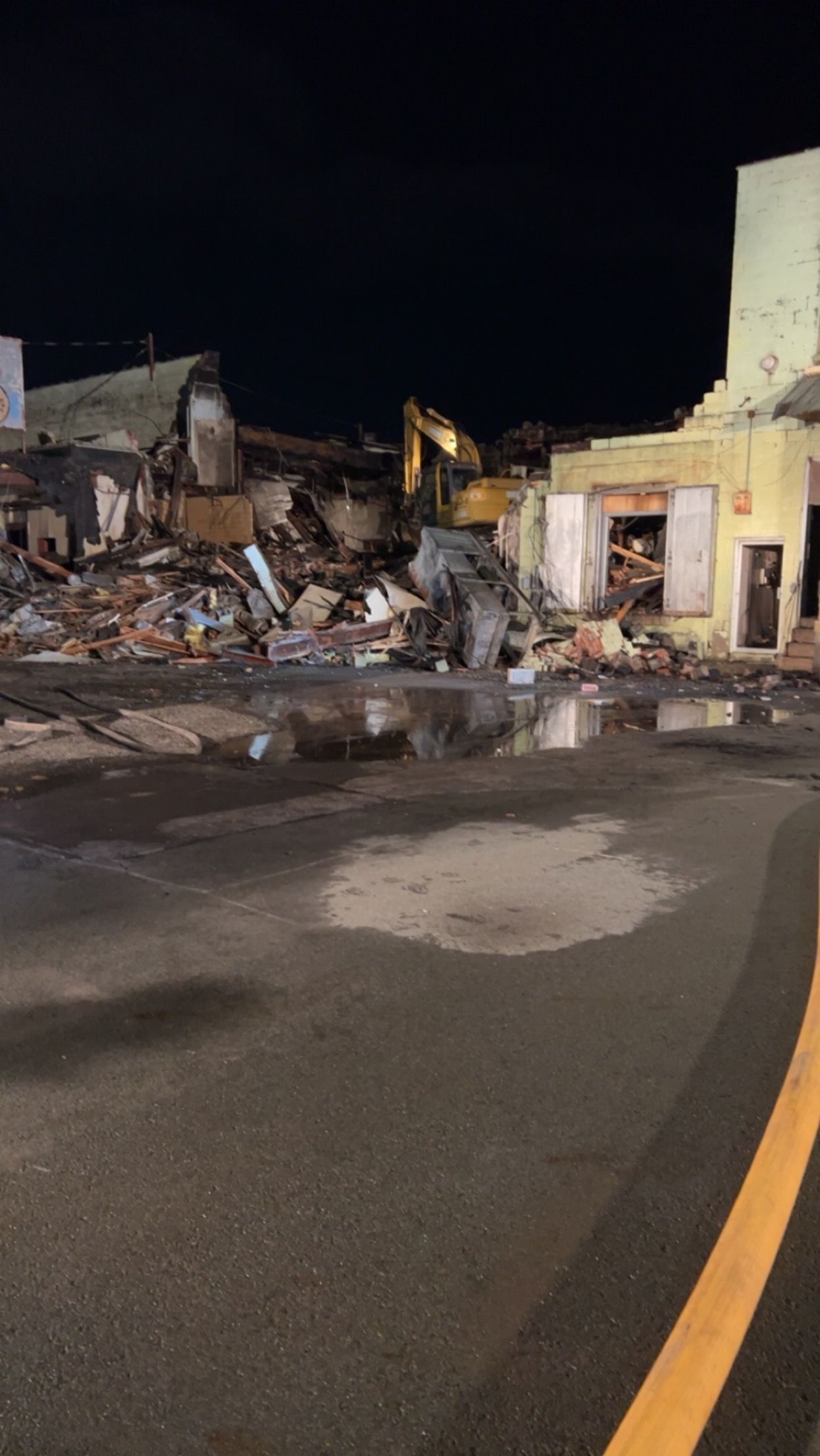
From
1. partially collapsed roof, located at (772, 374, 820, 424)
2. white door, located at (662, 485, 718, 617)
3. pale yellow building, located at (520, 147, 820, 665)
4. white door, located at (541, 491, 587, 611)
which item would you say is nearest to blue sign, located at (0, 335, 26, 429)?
pale yellow building, located at (520, 147, 820, 665)

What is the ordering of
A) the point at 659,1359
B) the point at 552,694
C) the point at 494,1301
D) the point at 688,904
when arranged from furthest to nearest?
the point at 552,694 → the point at 688,904 → the point at 494,1301 → the point at 659,1359

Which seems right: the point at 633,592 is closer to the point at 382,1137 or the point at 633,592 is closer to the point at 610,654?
the point at 610,654

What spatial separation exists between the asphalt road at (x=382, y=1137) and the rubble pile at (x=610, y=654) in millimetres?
11835

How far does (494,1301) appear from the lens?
2.43 metres

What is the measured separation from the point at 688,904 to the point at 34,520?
24.9 m

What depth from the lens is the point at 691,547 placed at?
64.2 feet

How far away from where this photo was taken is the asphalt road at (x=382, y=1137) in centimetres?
216

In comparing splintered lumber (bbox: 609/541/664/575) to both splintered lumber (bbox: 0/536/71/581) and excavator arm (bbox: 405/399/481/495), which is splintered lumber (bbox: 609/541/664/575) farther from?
splintered lumber (bbox: 0/536/71/581)

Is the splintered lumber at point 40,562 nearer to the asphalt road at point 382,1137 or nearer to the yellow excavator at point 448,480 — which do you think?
the yellow excavator at point 448,480

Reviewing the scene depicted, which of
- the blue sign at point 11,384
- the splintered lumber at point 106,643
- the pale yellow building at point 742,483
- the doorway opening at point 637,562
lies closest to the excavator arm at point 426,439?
the doorway opening at point 637,562

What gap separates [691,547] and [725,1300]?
60.4 ft

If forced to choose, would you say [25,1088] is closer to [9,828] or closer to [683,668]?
→ [9,828]

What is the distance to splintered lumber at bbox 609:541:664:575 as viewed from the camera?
2231 cm

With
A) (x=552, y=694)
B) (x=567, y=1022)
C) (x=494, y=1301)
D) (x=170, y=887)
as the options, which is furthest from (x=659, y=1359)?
(x=552, y=694)
